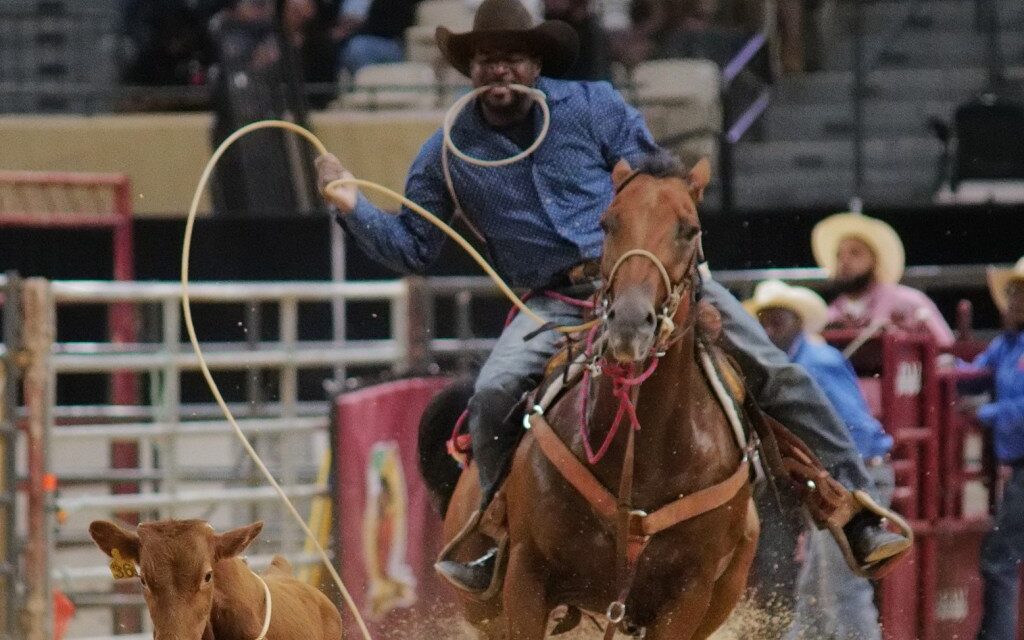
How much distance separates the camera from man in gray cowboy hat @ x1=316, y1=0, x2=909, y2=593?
226 inches

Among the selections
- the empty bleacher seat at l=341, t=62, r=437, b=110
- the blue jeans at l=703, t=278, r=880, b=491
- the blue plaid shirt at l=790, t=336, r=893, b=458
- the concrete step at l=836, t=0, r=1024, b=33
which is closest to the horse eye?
the blue jeans at l=703, t=278, r=880, b=491

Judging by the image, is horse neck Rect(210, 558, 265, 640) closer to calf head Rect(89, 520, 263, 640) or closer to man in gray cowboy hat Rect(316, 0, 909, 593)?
calf head Rect(89, 520, 263, 640)

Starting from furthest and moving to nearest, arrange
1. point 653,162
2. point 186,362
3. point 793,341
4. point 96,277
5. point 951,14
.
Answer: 1. point 951,14
2. point 96,277
3. point 186,362
4. point 793,341
5. point 653,162

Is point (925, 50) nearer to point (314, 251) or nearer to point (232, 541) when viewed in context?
point (314, 251)

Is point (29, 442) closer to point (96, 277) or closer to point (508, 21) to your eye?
point (508, 21)

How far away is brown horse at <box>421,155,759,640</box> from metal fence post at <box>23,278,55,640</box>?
8.80 ft

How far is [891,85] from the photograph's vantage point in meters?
15.2

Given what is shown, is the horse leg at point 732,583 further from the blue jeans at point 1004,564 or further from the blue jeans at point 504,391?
the blue jeans at point 1004,564

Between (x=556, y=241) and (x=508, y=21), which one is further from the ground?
(x=508, y=21)

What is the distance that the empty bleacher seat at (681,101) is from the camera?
43.8 ft

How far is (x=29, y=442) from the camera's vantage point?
7.66 meters

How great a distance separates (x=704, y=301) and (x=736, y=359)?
9.5 inches

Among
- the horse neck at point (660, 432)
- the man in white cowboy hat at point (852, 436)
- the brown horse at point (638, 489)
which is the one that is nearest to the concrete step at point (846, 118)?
the man in white cowboy hat at point (852, 436)

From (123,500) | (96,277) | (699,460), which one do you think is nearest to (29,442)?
(123,500)
